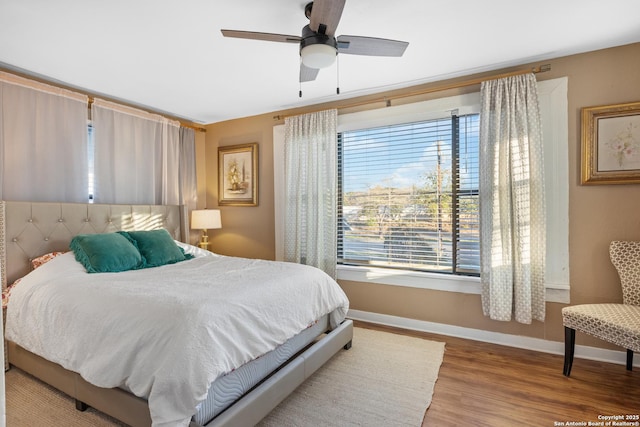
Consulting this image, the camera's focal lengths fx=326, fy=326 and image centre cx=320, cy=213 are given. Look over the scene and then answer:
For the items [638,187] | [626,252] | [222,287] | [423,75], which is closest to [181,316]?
[222,287]

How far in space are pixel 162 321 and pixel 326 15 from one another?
185 centimetres

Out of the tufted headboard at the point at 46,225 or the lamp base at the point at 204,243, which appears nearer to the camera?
the tufted headboard at the point at 46,225

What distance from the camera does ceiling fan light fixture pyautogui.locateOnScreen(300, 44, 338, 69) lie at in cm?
193

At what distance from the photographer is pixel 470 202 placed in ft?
10.4

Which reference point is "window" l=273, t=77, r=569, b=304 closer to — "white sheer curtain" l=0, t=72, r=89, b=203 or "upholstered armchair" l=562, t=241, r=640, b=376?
"upholstered armchair" l=562, t=241, r=640, b=376

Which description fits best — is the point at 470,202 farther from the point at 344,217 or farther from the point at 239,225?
the point at 239,225

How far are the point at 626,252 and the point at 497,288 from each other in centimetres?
94

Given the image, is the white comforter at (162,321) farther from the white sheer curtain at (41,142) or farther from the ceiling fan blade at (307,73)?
the ceiling fan blade at (307,73)

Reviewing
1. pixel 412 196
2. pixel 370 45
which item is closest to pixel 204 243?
pixel 412 196

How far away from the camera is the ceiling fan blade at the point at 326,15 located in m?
1.67

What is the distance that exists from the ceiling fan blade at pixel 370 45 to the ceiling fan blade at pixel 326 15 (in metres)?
0.12

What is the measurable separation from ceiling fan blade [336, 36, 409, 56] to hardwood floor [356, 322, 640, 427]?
2331 millimetres

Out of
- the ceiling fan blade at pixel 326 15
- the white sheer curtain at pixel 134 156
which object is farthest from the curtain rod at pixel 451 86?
the white sheer curtain at pixel 134 156

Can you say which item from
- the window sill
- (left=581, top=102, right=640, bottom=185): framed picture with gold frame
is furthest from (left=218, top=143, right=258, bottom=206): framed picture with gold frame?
(left=581, top=102, right=640, bottom=185): framed picture with gold frame
